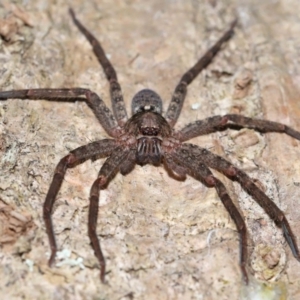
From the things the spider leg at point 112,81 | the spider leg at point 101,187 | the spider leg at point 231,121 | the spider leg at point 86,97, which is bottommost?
the spider leg at point 101,187

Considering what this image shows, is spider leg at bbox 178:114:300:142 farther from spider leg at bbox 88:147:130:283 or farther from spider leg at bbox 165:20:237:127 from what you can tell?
spider leg at bbox 88:147:130:283

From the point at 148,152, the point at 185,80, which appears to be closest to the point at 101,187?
the point at 148,152

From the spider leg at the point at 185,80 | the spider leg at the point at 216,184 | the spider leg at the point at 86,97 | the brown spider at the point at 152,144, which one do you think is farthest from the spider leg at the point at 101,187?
the spider leg at the point at 185,80

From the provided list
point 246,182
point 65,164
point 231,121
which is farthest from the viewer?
point 231,121

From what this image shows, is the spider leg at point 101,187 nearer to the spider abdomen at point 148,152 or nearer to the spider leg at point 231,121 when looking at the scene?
the spider abdomen at point 148,152

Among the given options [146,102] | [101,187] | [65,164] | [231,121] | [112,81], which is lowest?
[101,187]

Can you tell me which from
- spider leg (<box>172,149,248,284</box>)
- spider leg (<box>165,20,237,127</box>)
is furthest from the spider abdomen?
spider leg (<box>165,20,237,127</box>)

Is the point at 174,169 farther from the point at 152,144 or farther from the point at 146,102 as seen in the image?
the point at 146,102
